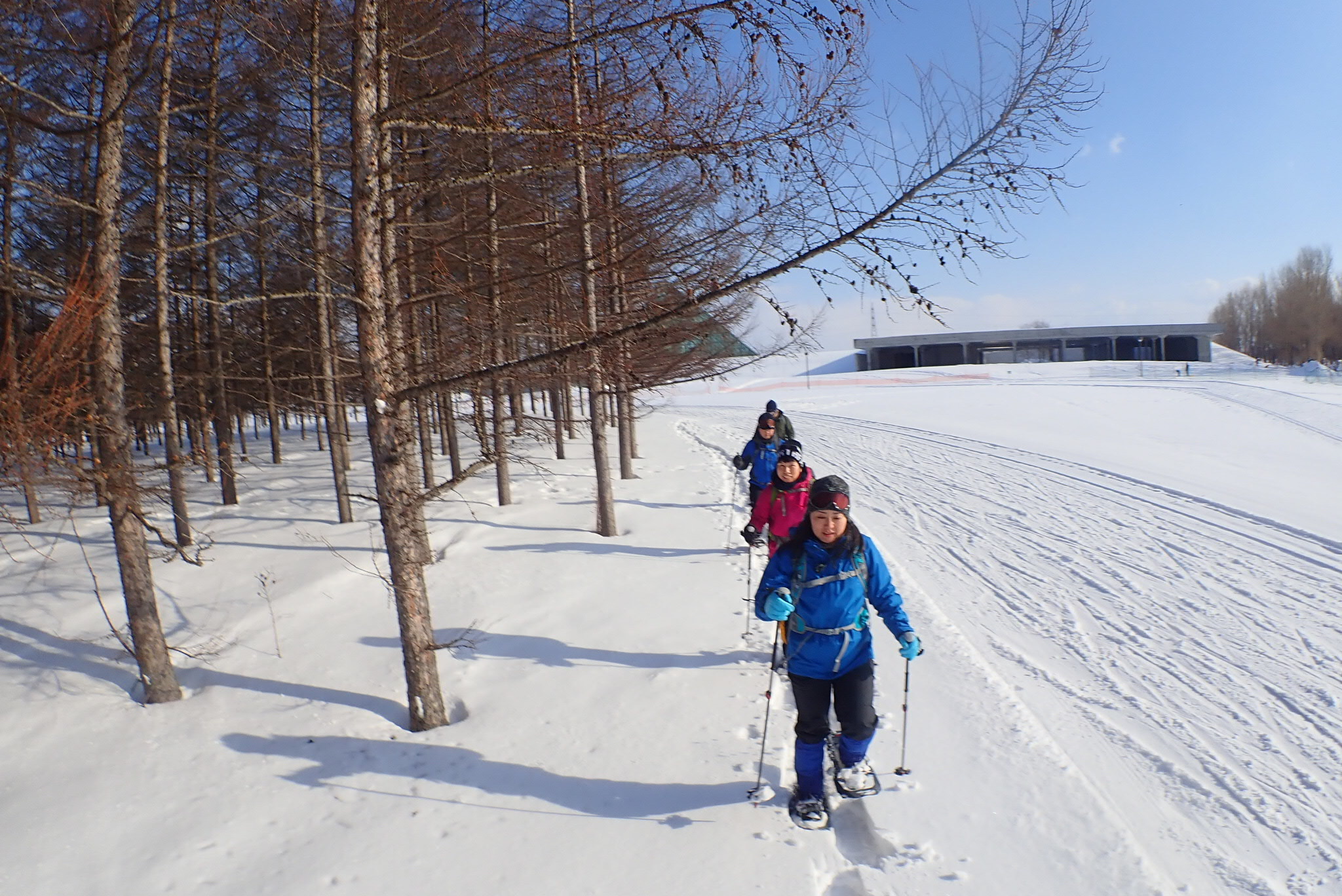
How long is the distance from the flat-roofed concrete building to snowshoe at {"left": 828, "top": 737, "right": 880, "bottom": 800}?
6736 centimetres

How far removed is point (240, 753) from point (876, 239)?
532 centimetres

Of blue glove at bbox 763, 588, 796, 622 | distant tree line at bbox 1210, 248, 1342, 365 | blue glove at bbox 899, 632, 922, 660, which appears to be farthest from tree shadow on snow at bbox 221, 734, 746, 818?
distant tree line at bbox 1210, 248, 1342, 365

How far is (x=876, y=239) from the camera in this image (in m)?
3.53

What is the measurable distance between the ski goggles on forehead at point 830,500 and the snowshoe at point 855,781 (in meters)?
1.41

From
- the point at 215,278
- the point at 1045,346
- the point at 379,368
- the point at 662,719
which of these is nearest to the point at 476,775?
the point at 662,719

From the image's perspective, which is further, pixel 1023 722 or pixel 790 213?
pixel 1023 722

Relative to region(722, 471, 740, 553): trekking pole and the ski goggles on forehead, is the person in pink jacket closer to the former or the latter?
the ski goggles on forehead

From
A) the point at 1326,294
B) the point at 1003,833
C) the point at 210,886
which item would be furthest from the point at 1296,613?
the point at 1326,294

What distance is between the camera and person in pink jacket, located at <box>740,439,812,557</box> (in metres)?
6.59

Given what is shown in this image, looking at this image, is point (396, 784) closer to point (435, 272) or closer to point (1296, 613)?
point (435, 272)

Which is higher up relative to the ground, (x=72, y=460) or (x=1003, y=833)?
(x=72, y=460)

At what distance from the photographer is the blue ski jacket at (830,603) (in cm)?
409

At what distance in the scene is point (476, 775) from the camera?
4.89 meters

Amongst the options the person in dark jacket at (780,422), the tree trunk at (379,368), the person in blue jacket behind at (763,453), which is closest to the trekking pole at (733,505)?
the person in blue jacket behind at (763,453)
